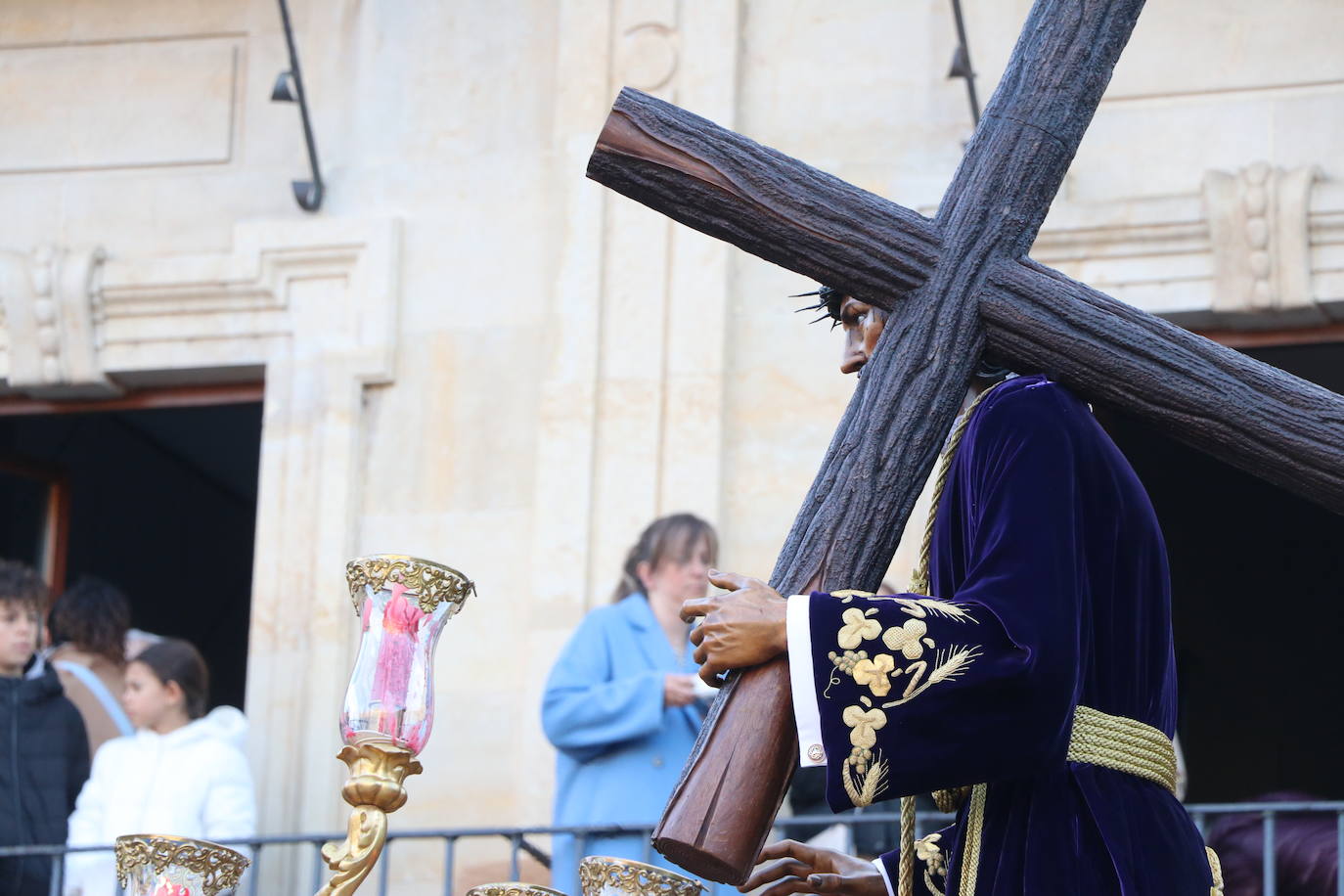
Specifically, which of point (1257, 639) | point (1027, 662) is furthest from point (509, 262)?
point (1257, 639)

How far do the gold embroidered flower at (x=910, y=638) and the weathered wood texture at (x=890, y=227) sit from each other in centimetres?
20

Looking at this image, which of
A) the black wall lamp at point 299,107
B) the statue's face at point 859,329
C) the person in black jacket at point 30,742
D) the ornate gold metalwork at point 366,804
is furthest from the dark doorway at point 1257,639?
the ornate gold metalwork at point 366,804

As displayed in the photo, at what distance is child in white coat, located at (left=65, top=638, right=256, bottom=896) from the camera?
20.7 feet

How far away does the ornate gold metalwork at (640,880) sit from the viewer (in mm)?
3203

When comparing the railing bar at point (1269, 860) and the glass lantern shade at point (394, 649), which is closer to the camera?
the glass lantern shade at point (394, 649)

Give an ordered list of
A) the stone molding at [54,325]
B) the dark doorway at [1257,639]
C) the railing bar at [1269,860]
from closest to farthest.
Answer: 1. the railing bar at [1269,860]
2. the stone molding at [54,325]
3. the dark doorway at [1257,639]

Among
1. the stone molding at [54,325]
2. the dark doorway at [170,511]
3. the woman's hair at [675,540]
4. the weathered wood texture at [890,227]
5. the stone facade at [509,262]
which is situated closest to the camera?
the weathered wood texture at [890,227]

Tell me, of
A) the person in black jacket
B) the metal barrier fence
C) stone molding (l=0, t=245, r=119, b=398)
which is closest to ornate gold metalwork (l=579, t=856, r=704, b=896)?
the metal barrier fence

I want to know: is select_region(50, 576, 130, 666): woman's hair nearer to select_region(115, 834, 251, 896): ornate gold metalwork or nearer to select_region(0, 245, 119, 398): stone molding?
select_region(0, 245, 119, 398): stone molding

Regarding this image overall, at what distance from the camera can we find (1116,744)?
128 inches

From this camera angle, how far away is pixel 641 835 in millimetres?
5895

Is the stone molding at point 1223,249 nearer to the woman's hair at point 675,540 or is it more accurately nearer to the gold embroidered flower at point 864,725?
the woman's hair at point 675,540

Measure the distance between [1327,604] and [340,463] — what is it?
5.96 meters

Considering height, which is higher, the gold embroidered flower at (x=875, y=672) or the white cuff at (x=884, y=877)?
the gold embroidered flower at (x=875, y=672)
